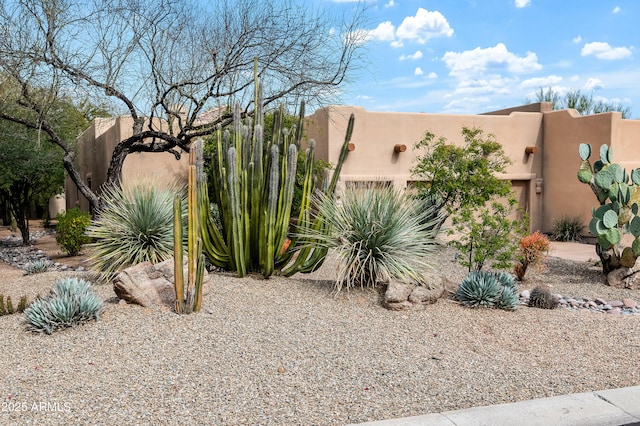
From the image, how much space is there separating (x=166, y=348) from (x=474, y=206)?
308 inches

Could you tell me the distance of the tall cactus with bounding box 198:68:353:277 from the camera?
844cm

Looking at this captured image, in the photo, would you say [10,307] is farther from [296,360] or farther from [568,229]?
[568,229]

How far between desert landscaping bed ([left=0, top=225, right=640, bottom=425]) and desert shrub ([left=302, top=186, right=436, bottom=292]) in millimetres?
326

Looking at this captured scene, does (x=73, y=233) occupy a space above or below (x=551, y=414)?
above

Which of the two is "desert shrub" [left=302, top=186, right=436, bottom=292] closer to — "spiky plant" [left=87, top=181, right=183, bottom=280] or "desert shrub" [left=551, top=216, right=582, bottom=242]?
"spiky plant" [left=87, top=181, right=183, bottom=280]

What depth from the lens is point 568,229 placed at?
64.0ft

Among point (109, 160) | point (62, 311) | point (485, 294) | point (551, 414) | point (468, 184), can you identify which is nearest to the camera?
point (551, 414)

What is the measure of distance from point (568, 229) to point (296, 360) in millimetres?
16107

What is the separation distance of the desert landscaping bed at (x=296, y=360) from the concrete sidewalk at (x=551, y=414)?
158mm

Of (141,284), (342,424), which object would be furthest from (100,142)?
(342,424)

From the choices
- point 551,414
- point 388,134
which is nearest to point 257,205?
point 551,414

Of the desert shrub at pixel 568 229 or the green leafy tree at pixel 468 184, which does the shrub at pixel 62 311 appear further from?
the desert shrub at pixel 568 229

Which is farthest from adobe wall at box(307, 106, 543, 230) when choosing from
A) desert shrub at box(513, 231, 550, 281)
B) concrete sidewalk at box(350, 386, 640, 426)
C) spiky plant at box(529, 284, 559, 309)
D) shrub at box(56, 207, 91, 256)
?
concrete sidewalk at box(350, 386, 640, 426)

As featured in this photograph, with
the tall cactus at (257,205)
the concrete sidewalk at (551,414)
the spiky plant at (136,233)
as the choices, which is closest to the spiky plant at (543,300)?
the tall cactus at (257,205)
